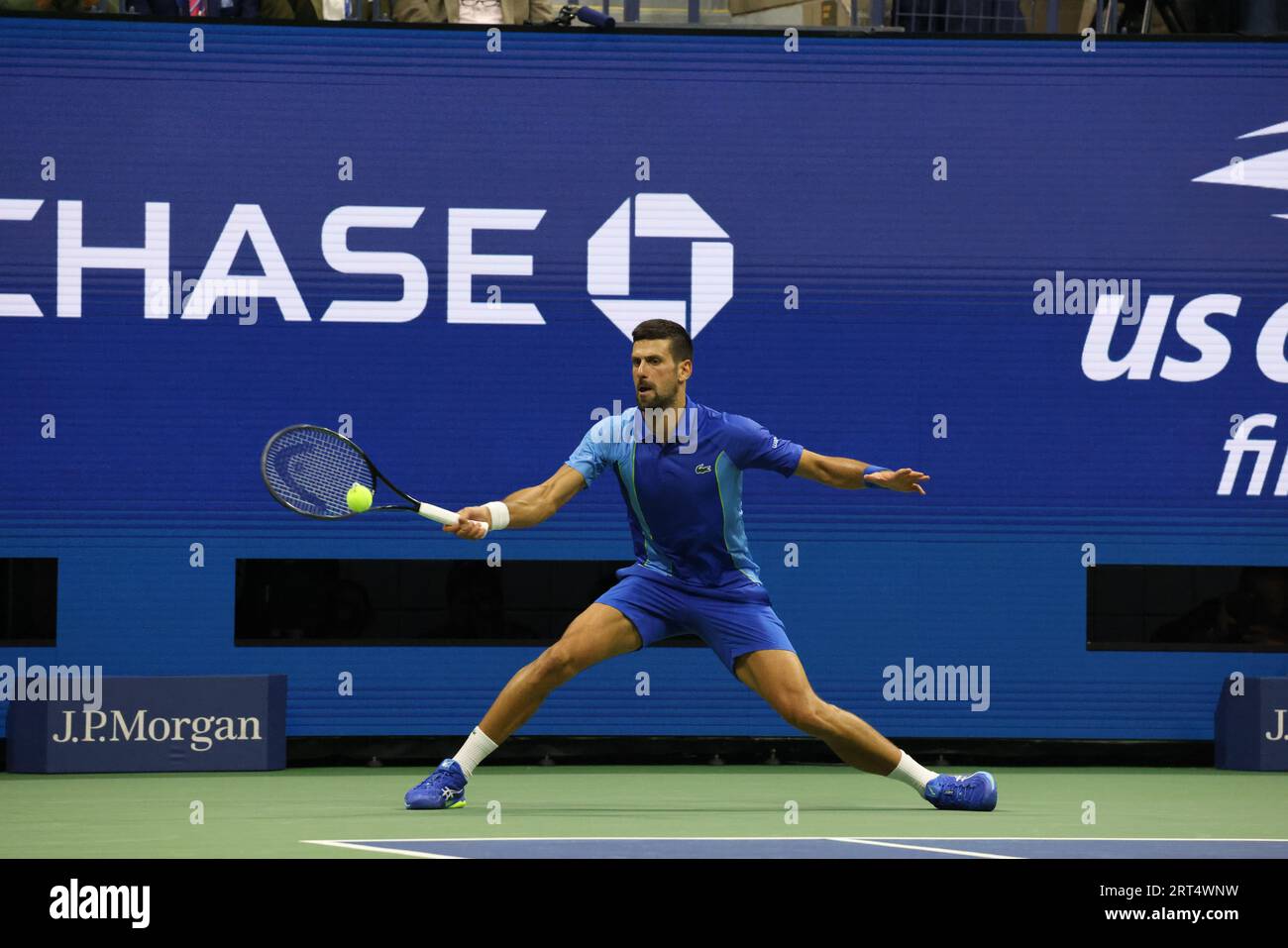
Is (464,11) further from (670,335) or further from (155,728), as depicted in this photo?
(155,728)

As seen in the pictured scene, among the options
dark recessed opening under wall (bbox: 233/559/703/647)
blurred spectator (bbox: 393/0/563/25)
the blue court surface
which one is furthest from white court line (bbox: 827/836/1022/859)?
blurred spectator (bbox: 393/0/563/25)

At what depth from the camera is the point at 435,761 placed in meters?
11.2

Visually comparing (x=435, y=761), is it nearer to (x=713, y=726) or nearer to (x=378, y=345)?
(x=713, y=726)

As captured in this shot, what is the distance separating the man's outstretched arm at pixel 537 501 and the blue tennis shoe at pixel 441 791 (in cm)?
106

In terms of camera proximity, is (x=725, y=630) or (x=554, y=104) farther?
(x=554, y=104)

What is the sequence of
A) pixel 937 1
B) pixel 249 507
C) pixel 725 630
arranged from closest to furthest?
pixel 725 630, pixel 249 507, pixel 937 1

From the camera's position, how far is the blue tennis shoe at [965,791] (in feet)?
27.2

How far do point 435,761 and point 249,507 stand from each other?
1.83m

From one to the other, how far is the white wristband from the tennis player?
0.43 meters

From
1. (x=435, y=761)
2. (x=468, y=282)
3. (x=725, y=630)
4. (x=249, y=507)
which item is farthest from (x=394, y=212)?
(x=725, y=630)

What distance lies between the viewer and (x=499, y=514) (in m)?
7.71

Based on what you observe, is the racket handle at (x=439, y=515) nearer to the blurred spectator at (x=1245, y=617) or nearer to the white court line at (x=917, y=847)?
the white court line at (x=917, y=847)

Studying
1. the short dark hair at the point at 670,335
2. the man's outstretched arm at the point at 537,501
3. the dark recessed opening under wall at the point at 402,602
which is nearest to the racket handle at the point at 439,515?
the man's outstretched arm at the point at 537,501

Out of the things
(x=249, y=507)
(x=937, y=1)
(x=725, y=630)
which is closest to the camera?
(x=725, y=630)
